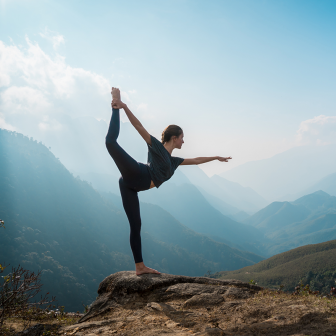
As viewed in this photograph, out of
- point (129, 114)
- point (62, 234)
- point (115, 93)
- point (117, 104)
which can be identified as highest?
point (115, 93)

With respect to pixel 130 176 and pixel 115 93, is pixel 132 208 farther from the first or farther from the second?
pixel 115 93

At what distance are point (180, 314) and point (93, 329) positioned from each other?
132 centimetres

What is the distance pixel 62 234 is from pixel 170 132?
165 m

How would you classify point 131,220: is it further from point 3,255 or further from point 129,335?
point 3,255

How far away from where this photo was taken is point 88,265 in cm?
13812

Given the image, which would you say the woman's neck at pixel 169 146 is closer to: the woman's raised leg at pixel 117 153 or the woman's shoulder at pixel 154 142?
the woman's shoulder at pixel 154 142

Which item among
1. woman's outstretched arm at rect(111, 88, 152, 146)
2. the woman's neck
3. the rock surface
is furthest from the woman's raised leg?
the rock surface

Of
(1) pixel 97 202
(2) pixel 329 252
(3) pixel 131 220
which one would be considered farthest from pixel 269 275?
(1) pixel 97 202

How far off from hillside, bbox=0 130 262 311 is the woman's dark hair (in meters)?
123

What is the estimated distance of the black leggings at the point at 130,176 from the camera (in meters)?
4.24

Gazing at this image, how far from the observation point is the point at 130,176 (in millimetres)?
4527

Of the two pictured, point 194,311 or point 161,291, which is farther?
Answer: point 161,291

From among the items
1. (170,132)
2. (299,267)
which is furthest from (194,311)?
(299,267)

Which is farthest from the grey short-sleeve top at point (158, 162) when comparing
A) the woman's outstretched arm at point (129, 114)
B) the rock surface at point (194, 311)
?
the rock surface at point (194, 311)
